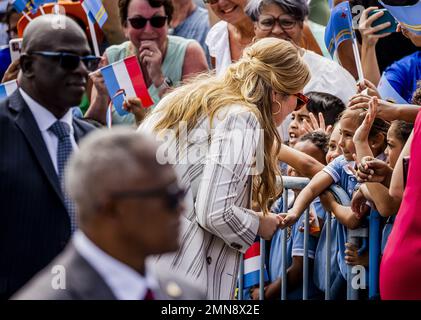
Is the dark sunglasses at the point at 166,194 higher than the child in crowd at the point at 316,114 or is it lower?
lower

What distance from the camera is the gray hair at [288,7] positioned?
698 centimetres

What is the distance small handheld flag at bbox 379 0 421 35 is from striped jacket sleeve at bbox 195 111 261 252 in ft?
3.79

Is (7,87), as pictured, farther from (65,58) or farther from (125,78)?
(65,58)

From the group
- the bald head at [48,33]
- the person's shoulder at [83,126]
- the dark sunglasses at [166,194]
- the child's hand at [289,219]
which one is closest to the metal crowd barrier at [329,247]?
the child's hand at [289,219]

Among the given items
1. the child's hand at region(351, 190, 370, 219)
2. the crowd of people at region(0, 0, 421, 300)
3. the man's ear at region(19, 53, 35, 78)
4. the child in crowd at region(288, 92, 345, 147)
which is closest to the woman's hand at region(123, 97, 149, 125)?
the crowd of people at region(0, 0, 421, 300)

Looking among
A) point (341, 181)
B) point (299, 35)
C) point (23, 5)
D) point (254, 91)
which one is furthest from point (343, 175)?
point (23, 5)

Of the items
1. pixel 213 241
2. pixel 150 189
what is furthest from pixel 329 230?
pixel 150 189

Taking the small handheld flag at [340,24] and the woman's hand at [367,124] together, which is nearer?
the woman's hand at [367,124]

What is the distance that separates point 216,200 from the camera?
4746 millimetres

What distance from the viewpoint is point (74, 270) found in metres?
2.88

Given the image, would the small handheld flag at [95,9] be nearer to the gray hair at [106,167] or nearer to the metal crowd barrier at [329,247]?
the metal crowd barrier at [329,247]

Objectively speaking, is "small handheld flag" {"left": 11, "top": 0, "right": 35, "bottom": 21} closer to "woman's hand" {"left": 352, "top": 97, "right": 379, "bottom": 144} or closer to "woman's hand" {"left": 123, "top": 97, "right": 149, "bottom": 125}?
"woman's hand" {"left": 123, "top": 97, "right": 149, "bottom": 125}

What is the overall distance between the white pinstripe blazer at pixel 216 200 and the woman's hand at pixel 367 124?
30.9 inches
